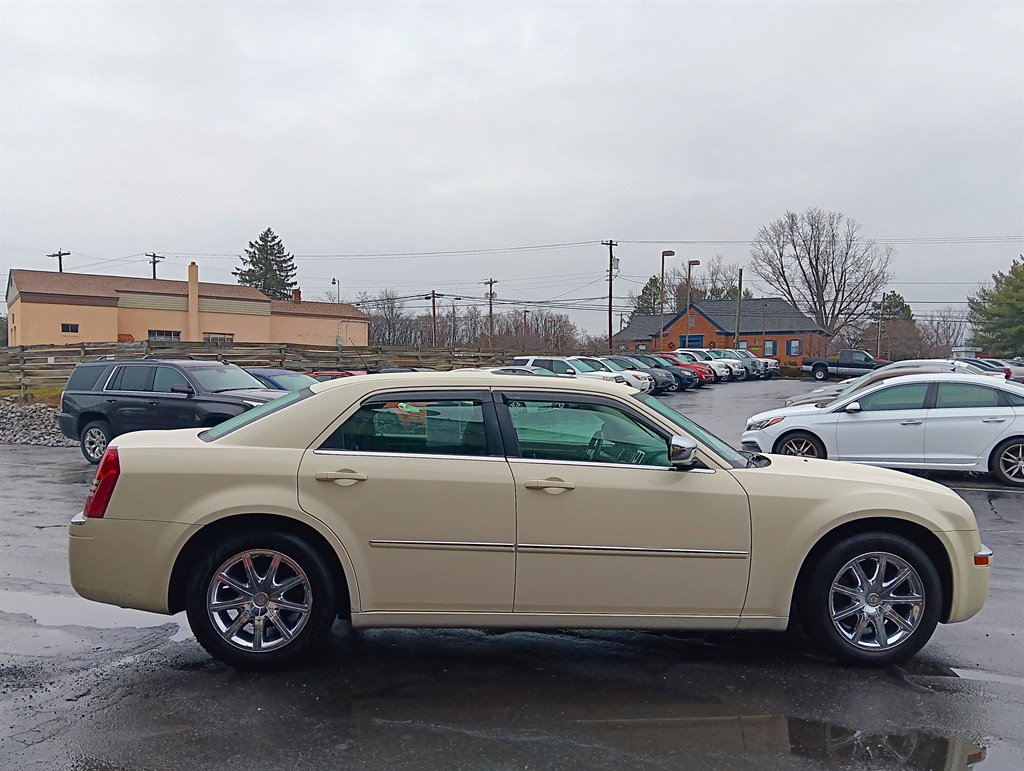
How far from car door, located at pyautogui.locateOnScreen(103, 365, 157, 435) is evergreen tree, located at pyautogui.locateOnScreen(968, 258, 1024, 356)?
2672 inches

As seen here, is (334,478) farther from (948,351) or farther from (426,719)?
(948,351)

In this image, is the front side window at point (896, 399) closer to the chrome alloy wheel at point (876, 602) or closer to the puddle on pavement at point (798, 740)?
the chrome alloy wheel at point (876, 602)

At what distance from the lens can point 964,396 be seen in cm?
1129

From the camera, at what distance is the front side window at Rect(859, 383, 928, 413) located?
1142 centimetres

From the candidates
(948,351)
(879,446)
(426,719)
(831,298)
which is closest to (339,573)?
(426,719)

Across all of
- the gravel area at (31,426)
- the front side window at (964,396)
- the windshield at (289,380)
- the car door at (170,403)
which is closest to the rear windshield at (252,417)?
the car door at (170,403)

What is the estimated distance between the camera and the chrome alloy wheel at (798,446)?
39.0 feet

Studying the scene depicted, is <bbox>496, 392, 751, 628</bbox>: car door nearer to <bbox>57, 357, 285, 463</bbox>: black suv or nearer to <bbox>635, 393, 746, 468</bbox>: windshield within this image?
<bbox>635, 393, 746, 468</bbox>: windshield

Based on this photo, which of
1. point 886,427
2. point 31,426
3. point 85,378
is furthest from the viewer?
point 31,426

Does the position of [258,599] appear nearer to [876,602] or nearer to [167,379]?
[876,602]

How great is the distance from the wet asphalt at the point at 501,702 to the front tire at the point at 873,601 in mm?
135

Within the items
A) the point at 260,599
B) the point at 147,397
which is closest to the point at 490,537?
the point at 260,599

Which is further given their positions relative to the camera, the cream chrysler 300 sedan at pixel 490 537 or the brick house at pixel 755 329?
the brick house at pixel 755 329

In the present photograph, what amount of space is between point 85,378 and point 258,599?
11.5 m
